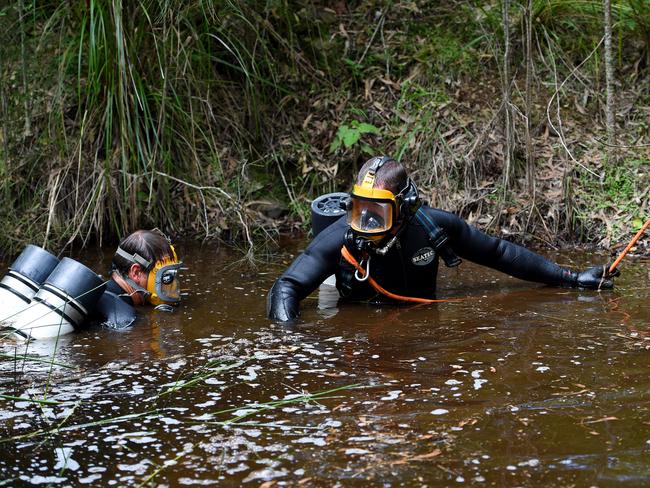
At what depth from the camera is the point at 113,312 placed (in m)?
4.69

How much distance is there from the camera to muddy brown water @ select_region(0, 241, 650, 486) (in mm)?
2812

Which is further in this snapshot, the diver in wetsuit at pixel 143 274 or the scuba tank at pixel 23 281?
the diver in wetsuit at pixel 143 274

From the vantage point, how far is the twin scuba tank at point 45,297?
437cm

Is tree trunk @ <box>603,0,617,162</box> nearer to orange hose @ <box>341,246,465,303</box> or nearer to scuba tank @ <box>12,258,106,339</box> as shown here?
orange hose @ <box>341,246,465,303</box>

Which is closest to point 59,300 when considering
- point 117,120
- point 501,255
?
point 117,120

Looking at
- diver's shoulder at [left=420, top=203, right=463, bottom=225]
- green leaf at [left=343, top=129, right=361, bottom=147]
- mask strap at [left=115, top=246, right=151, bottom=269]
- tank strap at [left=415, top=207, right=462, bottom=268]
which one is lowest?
mask strap at [left=115, top=246, right=151, bottom=269]

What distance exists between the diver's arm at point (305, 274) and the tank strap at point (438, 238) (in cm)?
41

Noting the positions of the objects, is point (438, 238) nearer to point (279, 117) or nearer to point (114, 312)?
point (114, 312)

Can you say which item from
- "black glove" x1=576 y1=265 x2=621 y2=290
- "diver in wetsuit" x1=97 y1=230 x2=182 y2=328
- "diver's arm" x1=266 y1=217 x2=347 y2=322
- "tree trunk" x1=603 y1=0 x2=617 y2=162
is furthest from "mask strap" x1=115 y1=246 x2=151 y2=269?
"tree trunk" x1=603 y1=0 x2=617 y2=162

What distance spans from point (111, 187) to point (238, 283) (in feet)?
4.26

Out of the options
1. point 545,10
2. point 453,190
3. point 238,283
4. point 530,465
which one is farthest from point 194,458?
point 545,10

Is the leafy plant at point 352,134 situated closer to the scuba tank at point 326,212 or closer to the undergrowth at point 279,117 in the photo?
the undergrowth at point 279,117

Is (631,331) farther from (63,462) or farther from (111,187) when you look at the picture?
(111,187)

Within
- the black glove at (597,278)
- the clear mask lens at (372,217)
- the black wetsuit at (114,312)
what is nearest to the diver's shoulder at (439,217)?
the clear mask lens at (372,217)
